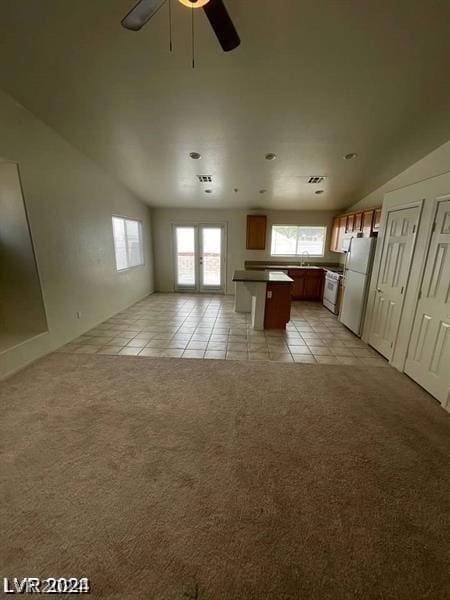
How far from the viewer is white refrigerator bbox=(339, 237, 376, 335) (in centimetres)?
383

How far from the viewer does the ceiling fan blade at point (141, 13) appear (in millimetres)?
1348

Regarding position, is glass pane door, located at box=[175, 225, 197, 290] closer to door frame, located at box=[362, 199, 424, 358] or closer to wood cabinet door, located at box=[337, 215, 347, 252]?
wood cabinet door, located at box=[337, 215, 347, 252]

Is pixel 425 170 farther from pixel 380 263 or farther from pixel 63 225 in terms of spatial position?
pixel 63 225

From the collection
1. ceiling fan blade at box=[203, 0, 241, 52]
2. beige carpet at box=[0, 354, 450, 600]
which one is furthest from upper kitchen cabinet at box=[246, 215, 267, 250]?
ceiling fan blade at box=[203, 0, 241, 52]

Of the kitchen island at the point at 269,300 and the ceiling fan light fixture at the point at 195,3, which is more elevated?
the ceiling fan light fixture at the point at 195,3

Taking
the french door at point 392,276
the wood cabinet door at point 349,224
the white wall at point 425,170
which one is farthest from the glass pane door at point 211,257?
the french door at point 392,276

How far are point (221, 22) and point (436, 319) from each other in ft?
10.3

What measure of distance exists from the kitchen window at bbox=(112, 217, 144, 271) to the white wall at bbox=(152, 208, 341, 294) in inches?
30.5

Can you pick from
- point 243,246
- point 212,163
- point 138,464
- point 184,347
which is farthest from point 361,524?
point 243,246

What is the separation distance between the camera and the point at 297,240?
6617 millimetres

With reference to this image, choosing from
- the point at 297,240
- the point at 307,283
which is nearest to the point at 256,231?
the point at 297,240

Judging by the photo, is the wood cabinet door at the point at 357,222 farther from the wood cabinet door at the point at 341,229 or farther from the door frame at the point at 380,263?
the door frame at the point at 380,263

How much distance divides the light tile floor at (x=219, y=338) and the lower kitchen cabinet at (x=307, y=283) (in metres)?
0.97

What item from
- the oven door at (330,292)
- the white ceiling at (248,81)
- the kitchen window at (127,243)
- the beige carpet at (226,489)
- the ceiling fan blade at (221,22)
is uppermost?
the white ceiling at (248,81)
